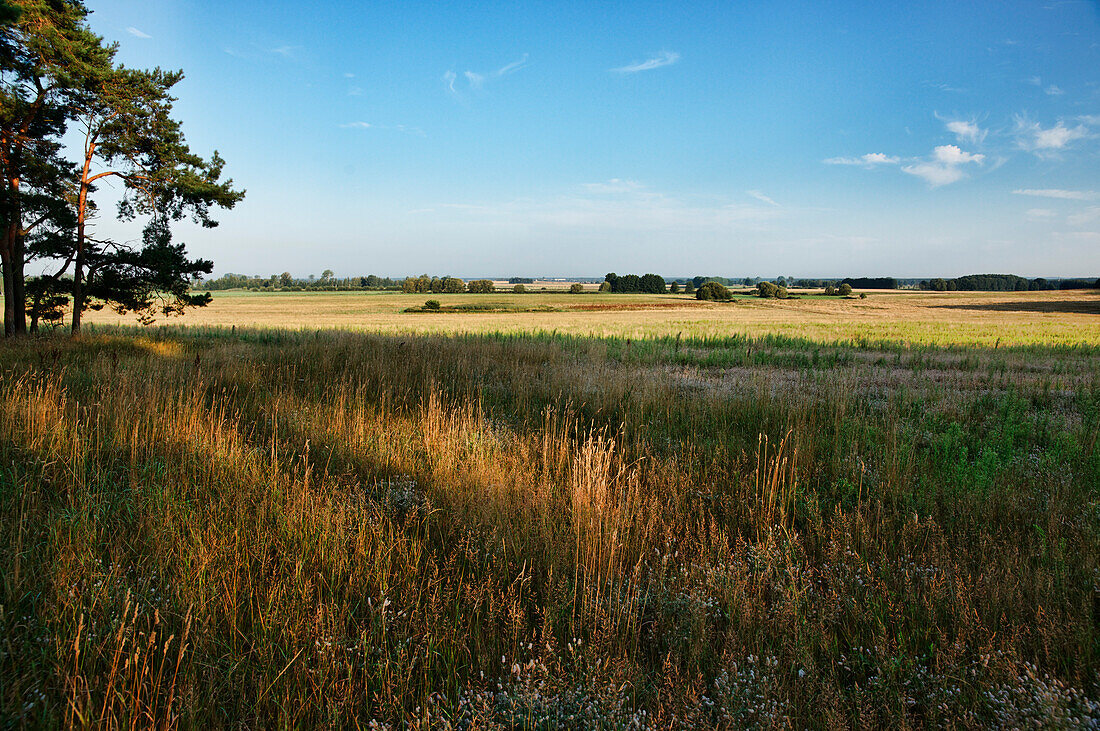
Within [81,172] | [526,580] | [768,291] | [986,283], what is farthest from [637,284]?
[526,580]

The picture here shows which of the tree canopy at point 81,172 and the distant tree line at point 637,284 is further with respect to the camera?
the distant tree line at point 637,284

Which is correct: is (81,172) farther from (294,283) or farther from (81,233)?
(294,283)

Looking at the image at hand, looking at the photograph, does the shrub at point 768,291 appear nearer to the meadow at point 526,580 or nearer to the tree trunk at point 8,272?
the meadow at point 526,580

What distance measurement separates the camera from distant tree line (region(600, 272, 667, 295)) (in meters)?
132

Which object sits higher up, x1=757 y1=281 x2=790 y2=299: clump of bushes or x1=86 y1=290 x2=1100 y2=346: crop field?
x1=757 y1=281 x2=790 y2=299: clump of bushes

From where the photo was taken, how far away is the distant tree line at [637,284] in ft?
432

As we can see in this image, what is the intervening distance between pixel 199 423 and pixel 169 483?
174cm

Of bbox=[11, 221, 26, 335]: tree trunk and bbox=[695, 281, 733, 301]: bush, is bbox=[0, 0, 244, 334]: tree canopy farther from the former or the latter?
bbox=[695, 281, 733, 301]: bush

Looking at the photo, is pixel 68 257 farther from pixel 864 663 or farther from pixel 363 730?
pixel 864 663

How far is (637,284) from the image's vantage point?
134 m

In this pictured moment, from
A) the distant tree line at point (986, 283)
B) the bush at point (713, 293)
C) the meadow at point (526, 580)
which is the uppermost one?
the distant tree line at point (986, 283)

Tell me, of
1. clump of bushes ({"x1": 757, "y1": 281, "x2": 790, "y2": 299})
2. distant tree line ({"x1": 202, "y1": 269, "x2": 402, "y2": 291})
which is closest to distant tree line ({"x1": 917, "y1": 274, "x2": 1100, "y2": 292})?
clump of bushes ({"x1": 757, "y1": 281, "x2": 790, "y2": 299})

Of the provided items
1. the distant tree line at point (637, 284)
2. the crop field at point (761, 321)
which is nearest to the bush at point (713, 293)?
the distant tree line at point (637, 284)

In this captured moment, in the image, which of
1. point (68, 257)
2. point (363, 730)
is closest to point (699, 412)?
point (363, 730)
